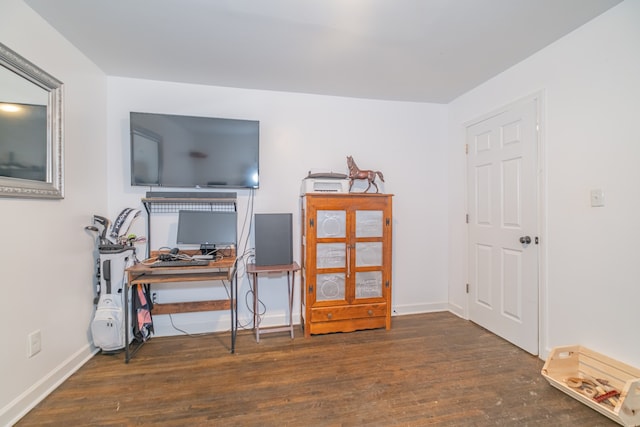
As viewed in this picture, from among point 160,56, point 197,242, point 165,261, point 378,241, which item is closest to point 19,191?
point 165,261

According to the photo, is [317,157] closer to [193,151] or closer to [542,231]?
[193,151]

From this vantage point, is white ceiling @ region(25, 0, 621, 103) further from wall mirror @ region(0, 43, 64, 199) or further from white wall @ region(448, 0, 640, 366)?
wall mirror @ region(0, 43, 64, 199)

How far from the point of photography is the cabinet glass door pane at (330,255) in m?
2.67

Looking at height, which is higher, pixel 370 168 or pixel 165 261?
pixel 370 168

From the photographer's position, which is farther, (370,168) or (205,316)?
(370,168)

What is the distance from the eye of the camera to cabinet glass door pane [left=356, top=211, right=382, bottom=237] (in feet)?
9.00

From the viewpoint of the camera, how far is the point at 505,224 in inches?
99.9

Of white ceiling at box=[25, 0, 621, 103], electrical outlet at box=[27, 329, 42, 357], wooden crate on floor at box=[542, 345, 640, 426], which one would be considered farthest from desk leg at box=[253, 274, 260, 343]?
wooden crate on floor at box=[542, 345, 640, 426]

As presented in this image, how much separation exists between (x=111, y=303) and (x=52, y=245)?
64 centimetres

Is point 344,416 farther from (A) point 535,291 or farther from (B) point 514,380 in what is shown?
(A) point 535,291

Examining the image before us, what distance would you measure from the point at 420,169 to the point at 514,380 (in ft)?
7.14

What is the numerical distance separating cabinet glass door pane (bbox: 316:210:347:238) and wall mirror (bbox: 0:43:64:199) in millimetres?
2013

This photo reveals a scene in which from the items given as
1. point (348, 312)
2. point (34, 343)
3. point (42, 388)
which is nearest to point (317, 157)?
point (348, 312)

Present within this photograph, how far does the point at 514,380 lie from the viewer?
1.95 meters
